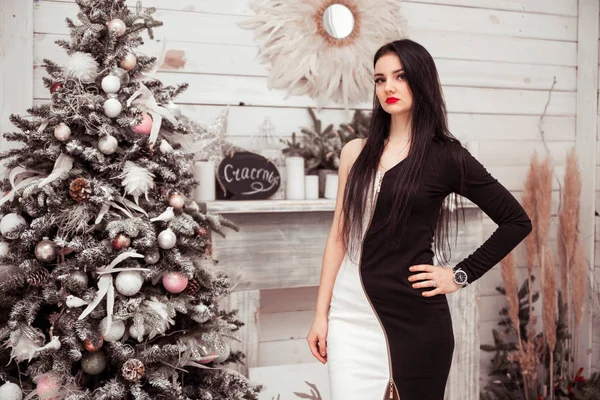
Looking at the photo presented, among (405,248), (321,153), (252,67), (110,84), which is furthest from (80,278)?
(252,67)

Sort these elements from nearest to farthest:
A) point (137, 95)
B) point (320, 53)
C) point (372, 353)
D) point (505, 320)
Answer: point (372, 353) → point (137, 95) → point (320, 53) → point (505, 320)

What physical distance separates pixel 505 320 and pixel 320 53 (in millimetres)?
1744

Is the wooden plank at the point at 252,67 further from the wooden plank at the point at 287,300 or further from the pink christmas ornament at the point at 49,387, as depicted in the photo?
the pink christmas ornament at the point at 49,387

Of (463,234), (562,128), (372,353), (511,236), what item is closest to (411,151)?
(511,236)

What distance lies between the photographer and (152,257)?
1838mm

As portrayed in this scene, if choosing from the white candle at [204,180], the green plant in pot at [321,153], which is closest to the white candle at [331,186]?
the green plant in pot at [321,153]

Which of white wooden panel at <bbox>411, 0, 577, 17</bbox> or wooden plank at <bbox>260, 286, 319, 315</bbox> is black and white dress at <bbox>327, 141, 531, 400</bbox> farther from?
white wooden panel at <bbox>411, 0, 577, 17</bbox>

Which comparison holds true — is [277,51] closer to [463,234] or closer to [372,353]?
[463,234]

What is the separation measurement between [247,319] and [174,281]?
27.5 inches

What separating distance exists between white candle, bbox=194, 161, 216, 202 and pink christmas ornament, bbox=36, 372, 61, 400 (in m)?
0.96

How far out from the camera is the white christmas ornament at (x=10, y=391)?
175 centimetres

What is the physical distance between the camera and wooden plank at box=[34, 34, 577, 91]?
2.63 meters

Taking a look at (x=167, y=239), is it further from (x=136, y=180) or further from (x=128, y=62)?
(x=128, y=62)

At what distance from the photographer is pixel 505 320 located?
3305 millimetres
